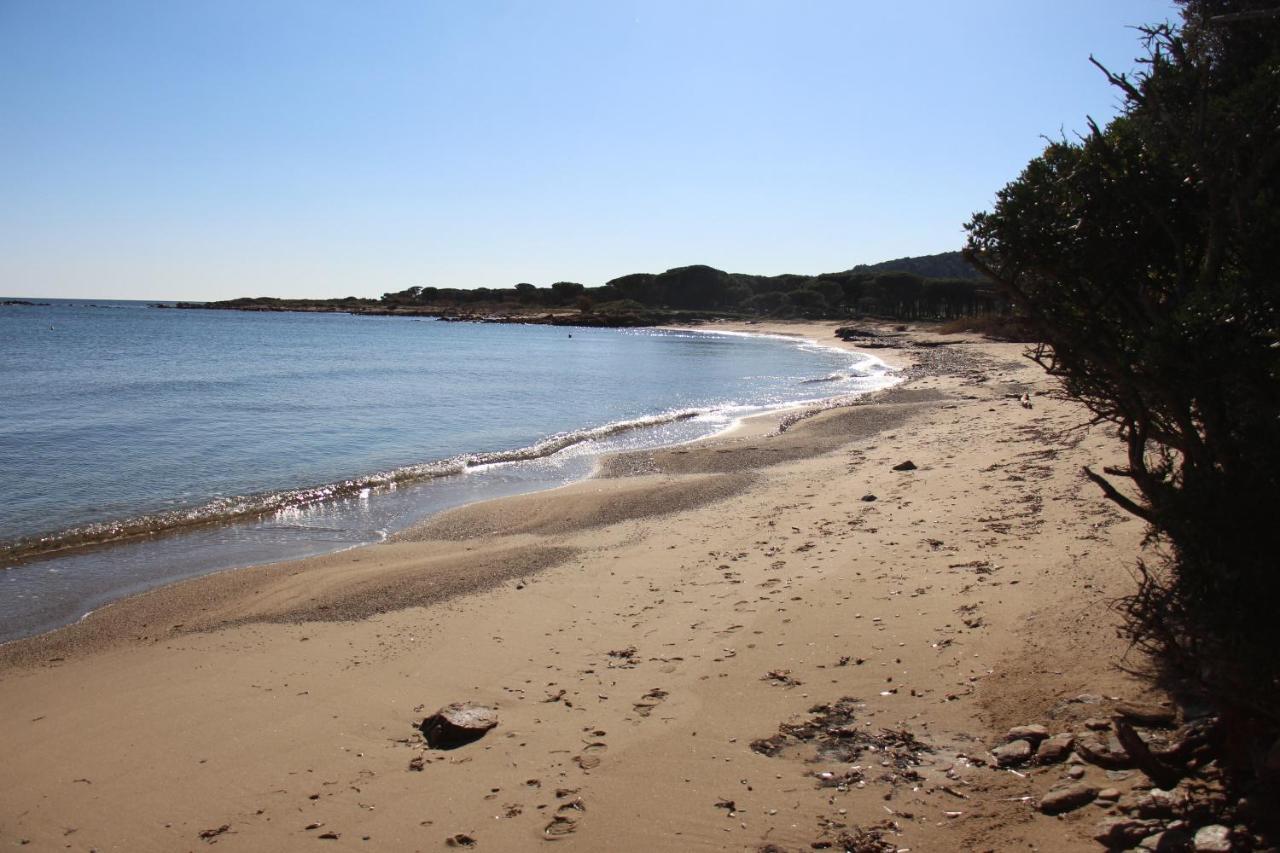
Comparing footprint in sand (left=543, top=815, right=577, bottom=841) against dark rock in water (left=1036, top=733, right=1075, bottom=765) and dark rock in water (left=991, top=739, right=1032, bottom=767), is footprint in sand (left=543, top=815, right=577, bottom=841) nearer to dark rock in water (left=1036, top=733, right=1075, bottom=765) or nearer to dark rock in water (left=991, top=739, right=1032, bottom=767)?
dark rock in water (left=991, top=739, right=1032, bottom=767)

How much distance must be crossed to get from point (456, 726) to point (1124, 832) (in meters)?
3.76

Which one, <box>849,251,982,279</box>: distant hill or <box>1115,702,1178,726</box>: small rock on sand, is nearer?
<box>1115,702,1178,726</box>: small rock on sand

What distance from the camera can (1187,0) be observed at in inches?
247

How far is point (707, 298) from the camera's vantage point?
463 ft

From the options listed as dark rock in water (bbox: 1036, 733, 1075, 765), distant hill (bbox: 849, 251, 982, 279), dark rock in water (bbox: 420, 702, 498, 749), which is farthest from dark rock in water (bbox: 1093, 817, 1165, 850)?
distant hill (bbox: 849, 251, 982, 279)

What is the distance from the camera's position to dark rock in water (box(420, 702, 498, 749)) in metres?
5.15

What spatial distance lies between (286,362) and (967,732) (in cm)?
4910

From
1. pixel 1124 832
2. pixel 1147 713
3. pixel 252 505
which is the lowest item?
pixel 252 505

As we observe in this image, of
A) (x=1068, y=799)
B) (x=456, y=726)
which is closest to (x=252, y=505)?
(x=456, y=726)

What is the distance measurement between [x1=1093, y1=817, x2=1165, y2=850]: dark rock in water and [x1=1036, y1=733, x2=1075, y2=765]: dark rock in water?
645 millimetres

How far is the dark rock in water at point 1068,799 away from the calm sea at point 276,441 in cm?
945

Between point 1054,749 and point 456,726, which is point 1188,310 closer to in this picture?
point 1054,749

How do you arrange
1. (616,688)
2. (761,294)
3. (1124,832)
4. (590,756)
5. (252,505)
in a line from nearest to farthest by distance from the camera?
(1124,832), (590,756), (616,688), (252,505), (761,294)

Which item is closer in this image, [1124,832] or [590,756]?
[1124,832]
